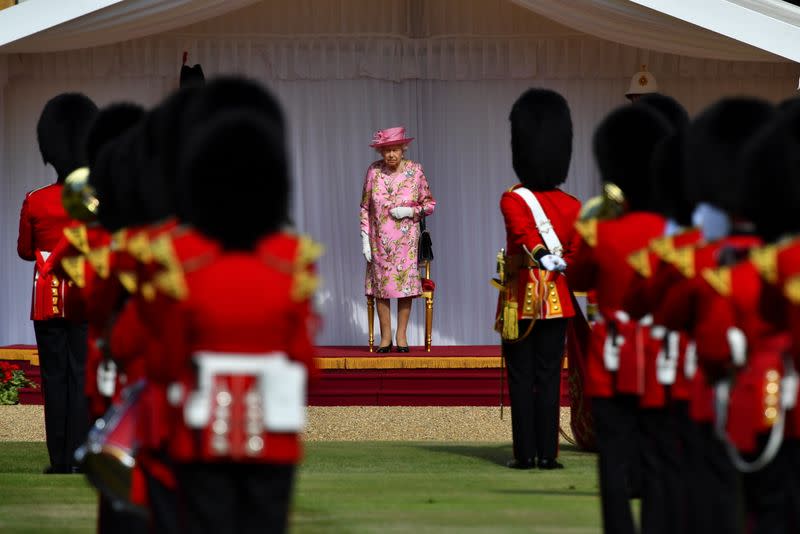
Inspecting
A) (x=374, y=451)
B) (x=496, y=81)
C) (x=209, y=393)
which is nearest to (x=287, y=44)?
(x=496, y=81)

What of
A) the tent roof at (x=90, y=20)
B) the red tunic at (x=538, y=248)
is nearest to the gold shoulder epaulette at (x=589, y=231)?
the red tunic at (x=538, y=248)

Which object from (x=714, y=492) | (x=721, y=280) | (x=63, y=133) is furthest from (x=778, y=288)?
(x=63, y=133)

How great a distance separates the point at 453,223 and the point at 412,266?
1.59 m

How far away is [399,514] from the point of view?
23.1 ft

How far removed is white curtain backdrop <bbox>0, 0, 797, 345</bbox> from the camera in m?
13.5

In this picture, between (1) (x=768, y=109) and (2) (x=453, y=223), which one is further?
(2) (x=453, y=223)

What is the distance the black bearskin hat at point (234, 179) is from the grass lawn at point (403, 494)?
8.11 feet

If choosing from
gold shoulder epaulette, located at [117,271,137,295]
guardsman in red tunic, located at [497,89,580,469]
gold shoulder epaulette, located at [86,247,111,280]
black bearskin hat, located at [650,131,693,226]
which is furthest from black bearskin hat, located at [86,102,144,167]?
guardsman in red tunic, located at [497,89,580,469]

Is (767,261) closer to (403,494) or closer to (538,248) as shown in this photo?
(403,494)

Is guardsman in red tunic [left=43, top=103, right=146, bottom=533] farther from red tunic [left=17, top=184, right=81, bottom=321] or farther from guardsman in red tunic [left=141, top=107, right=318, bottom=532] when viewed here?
red tunic [left=17, top=184, right=81, bottom=321]

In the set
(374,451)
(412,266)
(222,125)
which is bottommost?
(374,451)

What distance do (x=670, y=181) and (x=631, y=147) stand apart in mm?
494

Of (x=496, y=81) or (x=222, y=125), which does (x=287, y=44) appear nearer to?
(x=496, y=81)

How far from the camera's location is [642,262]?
5602 mm
